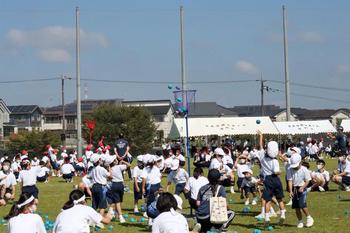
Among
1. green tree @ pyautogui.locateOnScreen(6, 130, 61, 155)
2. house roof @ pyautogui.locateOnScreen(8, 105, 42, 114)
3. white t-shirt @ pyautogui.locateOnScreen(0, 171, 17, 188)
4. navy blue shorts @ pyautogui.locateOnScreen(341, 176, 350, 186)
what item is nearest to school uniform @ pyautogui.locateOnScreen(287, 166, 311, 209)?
navy blue shorts @ pyautogui.locateOnScreen(341, 176, 350, 186)

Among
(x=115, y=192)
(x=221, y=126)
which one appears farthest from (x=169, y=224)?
(x=221, y=126)

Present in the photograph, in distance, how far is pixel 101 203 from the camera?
1474cm

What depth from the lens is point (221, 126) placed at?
44.8 m

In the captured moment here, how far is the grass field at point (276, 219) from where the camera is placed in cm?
1389

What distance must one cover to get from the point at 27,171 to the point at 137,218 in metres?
3.68

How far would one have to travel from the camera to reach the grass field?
13891mm

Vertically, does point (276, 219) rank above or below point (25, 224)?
below

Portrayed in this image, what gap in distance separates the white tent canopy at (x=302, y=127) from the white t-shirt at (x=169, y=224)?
40.1m

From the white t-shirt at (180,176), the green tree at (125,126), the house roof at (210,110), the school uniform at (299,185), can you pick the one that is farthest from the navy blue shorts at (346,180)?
the house roof at (210,110)

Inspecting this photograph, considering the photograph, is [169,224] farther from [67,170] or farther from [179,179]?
[67,170]

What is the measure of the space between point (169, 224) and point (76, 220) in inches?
50.4

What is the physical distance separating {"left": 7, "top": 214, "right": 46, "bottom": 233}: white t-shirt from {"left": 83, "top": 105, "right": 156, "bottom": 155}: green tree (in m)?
54.2

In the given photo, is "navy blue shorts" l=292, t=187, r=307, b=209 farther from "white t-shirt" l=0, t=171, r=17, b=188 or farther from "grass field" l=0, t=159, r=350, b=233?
"white t-shirt" l=0, t=171, r=17, b=188

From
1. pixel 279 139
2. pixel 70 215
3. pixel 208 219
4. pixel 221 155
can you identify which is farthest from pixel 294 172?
pixel 279 139
